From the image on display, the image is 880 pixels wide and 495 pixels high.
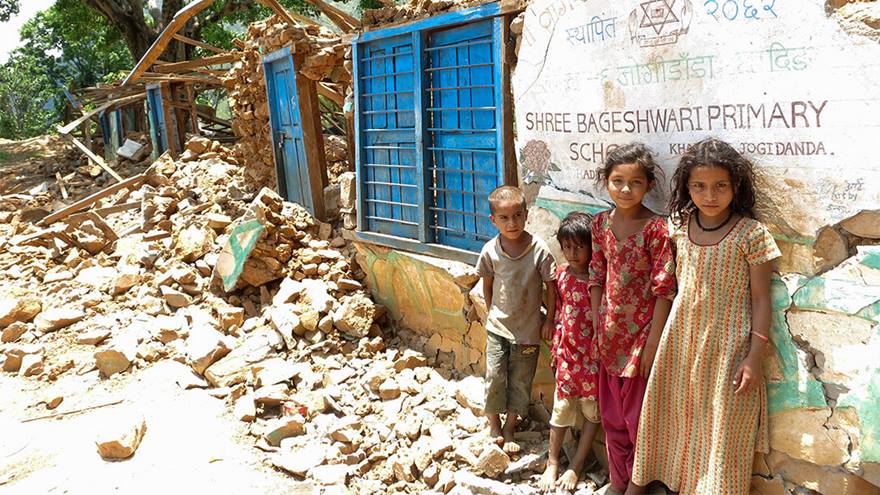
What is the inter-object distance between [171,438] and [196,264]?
2.42 metres

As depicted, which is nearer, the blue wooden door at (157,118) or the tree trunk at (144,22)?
the blue wooden door at (157,118)

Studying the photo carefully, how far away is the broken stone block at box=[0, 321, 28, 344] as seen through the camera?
575cm

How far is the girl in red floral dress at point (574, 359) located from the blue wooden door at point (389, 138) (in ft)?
5.24

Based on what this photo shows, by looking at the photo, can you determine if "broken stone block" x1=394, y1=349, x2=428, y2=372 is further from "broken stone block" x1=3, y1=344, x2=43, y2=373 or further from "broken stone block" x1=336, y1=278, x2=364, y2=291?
"broken stone block" x1=3, y1=344, x2=43, y2=373

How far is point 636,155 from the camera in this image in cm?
271

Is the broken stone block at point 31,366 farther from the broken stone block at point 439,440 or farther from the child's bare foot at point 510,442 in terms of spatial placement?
the child's bare foot at point 510,442

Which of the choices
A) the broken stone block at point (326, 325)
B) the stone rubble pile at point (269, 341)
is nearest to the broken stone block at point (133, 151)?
the stone rubble pile at point (269, 341)

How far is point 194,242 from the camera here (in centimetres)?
655

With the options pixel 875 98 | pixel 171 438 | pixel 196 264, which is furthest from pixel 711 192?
pixel 196 264

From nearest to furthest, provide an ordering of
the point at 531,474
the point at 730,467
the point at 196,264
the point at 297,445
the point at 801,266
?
the point at 801,266 → the point at 730,467 → the point at 531,474 → the point at 297,445 → the point at 196,264

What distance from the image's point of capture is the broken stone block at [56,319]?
5.79 m

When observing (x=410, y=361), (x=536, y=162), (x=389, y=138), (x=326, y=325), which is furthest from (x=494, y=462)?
(x=389, y=138)

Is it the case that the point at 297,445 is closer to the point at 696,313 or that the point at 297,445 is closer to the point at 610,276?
the point at 610,276

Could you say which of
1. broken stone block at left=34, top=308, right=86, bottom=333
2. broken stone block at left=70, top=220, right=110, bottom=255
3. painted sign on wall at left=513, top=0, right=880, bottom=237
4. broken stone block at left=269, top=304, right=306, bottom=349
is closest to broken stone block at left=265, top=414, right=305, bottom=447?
broken stone block at left=269, top=304, right=306, bottom=349
